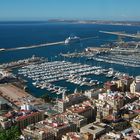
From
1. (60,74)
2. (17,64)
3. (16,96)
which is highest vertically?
(17,64)

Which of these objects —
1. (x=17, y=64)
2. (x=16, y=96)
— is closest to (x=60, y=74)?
(x=17, y=64)

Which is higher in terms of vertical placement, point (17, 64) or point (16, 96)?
point (17, 64)

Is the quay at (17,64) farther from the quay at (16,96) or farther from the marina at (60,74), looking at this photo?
the quay at (16,96)

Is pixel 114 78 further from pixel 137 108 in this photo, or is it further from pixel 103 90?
pixel 137 108

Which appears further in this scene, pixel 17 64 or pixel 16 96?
pixel 17 64

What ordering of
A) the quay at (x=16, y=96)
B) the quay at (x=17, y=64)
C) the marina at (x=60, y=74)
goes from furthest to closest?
the quay at (x=17, y=64)
the marina at (x=60, y=74)
the quay at (x=16, y=96)

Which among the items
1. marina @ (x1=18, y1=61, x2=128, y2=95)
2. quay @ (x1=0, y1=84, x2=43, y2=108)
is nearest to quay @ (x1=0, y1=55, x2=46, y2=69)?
marina @ (x1=18, y1=61, x2=128, y2=95)

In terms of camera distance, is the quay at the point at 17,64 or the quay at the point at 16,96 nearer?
the quay at the point at 16,96

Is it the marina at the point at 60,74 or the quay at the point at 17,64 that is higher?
the quay at the point at 17,64

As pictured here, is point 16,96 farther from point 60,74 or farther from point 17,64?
point 17,64

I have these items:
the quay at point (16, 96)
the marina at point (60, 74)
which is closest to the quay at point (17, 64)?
the marina at point (60, 74)

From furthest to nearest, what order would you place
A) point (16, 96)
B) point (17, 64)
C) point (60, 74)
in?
point (17, 64)
point (60, 74)
point (16, 96)
